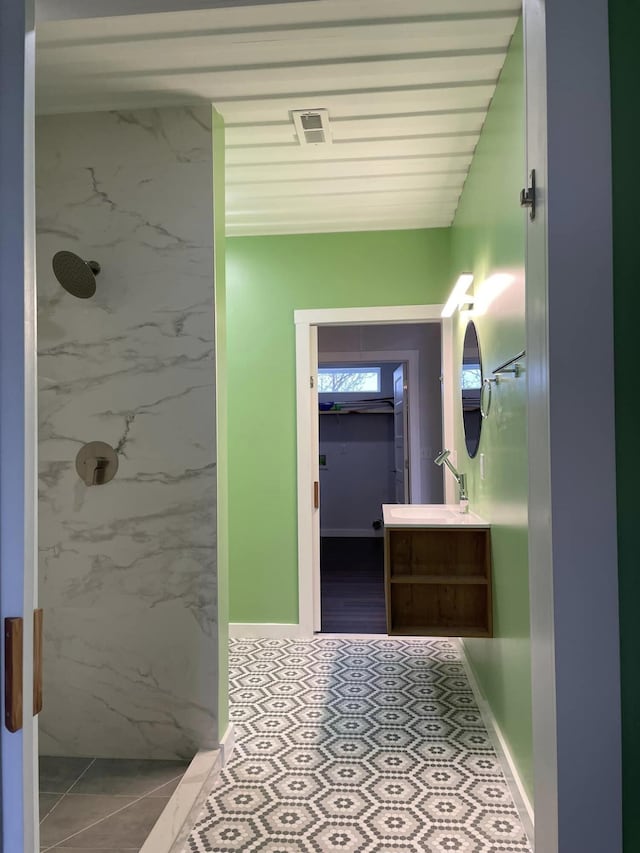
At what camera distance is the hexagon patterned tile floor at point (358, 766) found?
6.49 feet

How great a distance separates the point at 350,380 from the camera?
8.37 metres

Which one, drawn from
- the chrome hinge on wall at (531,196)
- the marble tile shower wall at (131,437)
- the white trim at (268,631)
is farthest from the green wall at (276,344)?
the chrome hinge on wall at (531,196)

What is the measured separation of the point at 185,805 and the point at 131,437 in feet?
4.47

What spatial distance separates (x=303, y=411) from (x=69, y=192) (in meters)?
1.93

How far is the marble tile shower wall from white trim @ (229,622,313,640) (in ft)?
5.03

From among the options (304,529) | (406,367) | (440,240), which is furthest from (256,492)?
(406,367)

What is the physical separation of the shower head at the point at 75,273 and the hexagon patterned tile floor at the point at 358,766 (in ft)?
6.44

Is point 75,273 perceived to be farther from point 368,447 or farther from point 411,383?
point 368,447

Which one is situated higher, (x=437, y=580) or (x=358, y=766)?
(x=437, y=580)

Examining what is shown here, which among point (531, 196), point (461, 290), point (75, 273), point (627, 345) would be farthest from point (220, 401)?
point (627, 345)

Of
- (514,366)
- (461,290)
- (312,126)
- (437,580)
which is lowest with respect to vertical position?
(437,580)

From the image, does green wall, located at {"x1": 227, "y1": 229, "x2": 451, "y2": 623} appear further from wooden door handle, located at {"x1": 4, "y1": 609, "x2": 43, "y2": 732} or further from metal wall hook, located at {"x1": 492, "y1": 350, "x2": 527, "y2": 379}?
wooden door handle, located at {"x1": 4, "y1": 609, "x2": 43, "y2": 732}

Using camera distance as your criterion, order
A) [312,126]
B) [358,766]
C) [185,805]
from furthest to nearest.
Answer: [312,126]
[358,766]
[185,805]

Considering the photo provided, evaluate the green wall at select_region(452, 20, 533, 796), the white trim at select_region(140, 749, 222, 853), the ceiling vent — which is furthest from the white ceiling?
the white trim at select_region(140, 749, 222, 853)
